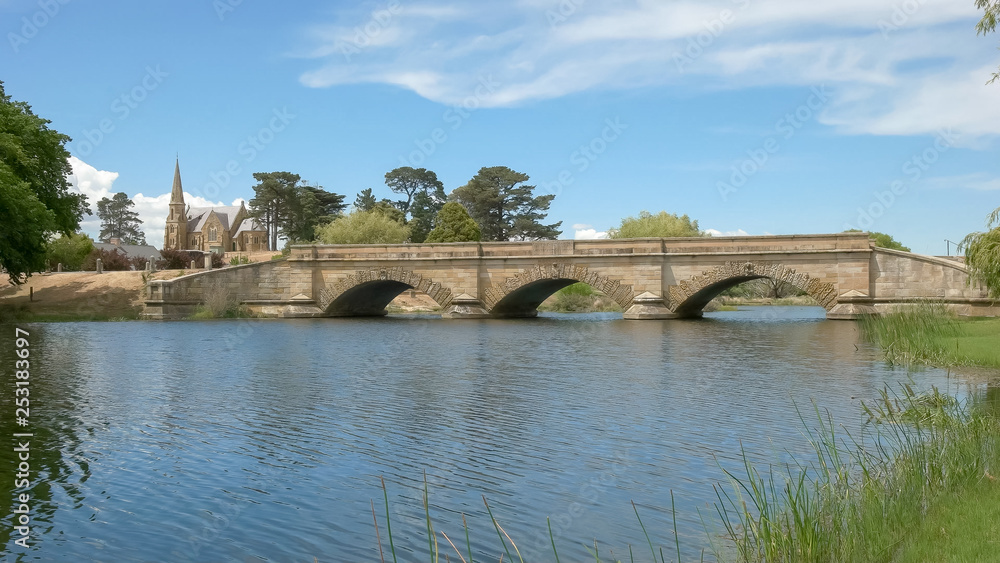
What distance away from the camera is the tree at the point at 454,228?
6625cm

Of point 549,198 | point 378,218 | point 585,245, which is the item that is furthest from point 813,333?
point 549,198

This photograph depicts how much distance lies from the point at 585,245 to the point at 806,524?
33727 millimetres

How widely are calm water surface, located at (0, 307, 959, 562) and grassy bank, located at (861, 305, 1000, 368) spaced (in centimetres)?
91

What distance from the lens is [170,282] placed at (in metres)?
41.8

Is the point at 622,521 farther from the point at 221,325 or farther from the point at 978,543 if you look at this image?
the point at 221,325

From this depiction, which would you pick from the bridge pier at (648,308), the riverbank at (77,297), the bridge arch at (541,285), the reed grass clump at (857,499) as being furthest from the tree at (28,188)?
the reed grass clump at (857,499)

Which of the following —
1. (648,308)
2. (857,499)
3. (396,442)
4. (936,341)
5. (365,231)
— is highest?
(365,231)

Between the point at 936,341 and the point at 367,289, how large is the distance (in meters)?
32.2

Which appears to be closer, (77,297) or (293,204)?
(77,297)

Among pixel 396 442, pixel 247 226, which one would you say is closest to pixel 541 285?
pixel 396 442

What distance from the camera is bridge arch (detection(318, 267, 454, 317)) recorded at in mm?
42156

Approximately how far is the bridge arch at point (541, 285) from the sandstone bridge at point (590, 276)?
0.17ft

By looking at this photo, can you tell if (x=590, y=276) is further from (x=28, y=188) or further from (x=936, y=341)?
(x=28, y=188)

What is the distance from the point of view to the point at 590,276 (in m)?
39.5
